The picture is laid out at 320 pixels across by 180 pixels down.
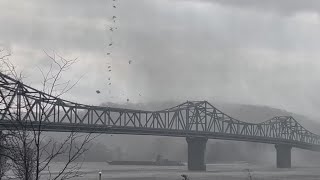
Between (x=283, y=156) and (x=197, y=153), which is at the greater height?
(x=197, y=153)

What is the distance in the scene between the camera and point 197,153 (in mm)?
141750

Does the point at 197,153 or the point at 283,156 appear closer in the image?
the point at 197,153

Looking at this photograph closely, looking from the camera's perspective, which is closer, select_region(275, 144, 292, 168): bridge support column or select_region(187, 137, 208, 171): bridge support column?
select_region(187, 137, 208, 171): bridge support column

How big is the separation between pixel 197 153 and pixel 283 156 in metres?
44.9

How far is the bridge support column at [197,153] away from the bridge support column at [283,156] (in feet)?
131

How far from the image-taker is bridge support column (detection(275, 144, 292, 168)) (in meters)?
172

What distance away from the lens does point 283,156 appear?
175 meters

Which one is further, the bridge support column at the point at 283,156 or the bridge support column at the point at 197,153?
the bridge support column at the point at 283,156

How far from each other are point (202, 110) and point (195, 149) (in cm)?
4062

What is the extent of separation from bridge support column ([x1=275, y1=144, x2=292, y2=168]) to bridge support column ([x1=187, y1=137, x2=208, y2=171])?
131ft

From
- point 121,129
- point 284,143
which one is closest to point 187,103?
point 284,143

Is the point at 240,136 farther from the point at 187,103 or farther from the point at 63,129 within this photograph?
the point at 63,129

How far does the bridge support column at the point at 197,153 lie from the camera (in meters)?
141

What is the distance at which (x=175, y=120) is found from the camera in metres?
163
